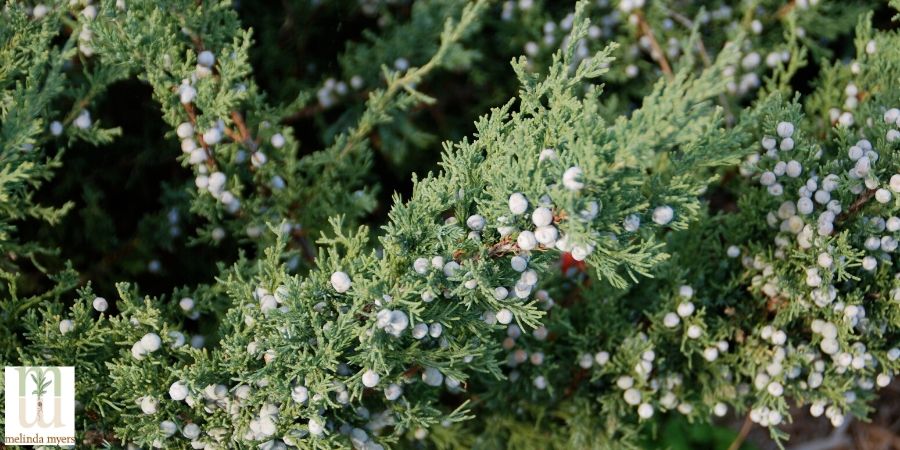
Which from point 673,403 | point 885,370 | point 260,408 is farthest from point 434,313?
point 885,370

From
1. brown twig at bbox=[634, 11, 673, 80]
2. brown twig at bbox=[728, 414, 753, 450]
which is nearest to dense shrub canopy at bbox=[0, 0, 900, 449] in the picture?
brown twig at bbox=[634, 11, 673, 80]

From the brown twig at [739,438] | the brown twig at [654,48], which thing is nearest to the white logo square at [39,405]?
the brown twig at [654,48]

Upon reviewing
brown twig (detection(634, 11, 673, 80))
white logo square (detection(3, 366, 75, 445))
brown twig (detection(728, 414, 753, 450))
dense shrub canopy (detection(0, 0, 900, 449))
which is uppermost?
brown twig (detection(634, 11, 673, 80))

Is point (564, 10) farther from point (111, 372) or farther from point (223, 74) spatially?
point (111, 372)

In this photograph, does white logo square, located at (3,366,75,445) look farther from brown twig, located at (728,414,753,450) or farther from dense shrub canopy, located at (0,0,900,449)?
brown twig, located at (728,414,753,450)

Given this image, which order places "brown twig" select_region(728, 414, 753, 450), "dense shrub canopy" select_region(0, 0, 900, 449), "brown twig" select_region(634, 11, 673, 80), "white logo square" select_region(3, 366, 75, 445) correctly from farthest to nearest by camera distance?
"brown twig" select_region(728, 414, 753, 450) < "brown twig" select_region(634, 11, 673, 80) < "white logo square" select_region(3, 366, 75, 445) < "dense shrub canopy" select_region(0, 0, 900, 449)

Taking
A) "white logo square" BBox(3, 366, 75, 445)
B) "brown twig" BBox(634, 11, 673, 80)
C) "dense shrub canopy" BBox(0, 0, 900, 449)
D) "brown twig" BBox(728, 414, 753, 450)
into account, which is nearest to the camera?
"dense shrub canopy" BBox(0, 0, 900, 449)

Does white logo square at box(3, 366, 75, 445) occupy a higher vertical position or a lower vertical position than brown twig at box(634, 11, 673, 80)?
lower
